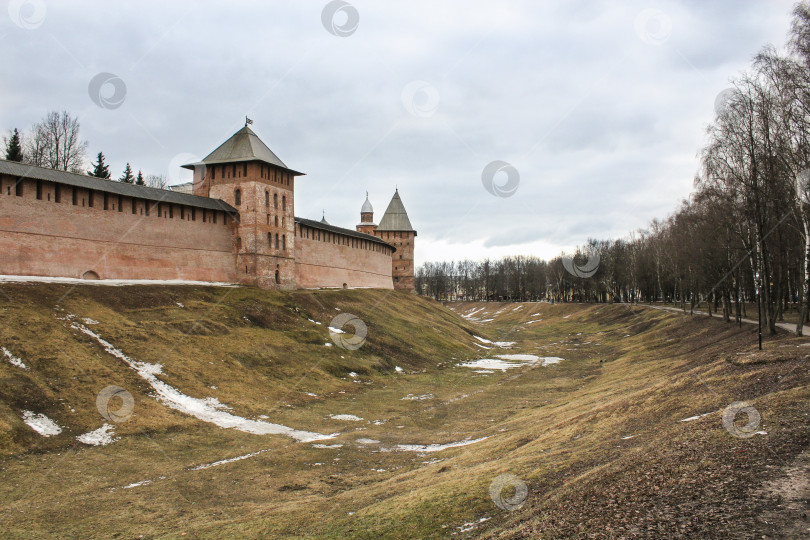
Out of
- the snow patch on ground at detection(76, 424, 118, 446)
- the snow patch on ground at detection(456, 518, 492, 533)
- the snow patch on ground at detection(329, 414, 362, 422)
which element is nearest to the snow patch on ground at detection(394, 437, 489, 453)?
the snow patch on ground at detection(329, 414, 362, 422)

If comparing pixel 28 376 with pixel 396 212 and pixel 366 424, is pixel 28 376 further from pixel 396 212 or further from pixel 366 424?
pixel 396 212

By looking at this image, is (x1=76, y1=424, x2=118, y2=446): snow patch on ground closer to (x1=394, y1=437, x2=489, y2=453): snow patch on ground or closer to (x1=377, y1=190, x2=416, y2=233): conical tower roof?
(x1=394, y1=437, x2=489, y2=453): snow patch on ground

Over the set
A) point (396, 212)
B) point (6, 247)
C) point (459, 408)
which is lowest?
point (459, 408)

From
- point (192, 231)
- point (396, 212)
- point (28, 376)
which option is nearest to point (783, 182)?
point (28, 376)

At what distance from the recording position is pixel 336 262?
5966cm

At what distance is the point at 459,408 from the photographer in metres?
27.3

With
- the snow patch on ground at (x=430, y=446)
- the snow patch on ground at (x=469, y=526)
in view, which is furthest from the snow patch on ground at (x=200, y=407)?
the snow patch on ground at (x=469, y=526)

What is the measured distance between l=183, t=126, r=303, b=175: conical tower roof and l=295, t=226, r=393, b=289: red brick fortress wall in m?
7.77

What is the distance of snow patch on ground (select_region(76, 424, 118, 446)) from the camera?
728 inches

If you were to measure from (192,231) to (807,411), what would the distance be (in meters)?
39.0

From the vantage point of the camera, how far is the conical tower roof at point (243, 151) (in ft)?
149

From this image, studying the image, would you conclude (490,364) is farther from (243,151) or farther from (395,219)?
(395,219)

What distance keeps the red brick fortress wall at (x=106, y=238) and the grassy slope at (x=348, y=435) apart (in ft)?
7.97

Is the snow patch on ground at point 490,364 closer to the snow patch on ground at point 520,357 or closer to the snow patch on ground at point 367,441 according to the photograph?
the snow patch on ground at point 520,357
